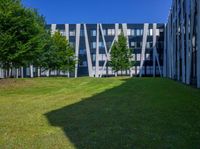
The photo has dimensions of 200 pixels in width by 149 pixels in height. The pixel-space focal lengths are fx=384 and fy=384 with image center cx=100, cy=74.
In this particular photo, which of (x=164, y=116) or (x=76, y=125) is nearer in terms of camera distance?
(x=76, y=125)

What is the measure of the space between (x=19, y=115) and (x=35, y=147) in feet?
16.3

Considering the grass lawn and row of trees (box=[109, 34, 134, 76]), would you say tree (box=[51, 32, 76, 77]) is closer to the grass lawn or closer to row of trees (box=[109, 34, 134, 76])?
row of trees (box=[109, 34, 134, 76])

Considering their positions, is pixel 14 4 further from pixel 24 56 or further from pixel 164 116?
pixel 164 116

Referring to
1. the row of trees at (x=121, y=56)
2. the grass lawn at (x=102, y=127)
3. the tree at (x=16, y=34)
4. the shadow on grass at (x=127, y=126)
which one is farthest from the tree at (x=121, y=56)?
the shadow on grass at (x=127, y=126)

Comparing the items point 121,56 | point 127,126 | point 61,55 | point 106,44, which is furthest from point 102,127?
point 106,44

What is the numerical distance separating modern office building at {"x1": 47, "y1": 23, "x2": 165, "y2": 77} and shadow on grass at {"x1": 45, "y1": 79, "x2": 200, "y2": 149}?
7131 centimetres

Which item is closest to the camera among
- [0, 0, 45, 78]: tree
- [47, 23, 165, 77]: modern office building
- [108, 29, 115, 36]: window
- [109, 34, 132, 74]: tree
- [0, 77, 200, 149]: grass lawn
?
[0, 77, 200, 149]: grass lawn

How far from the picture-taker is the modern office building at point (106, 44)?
3371 inches

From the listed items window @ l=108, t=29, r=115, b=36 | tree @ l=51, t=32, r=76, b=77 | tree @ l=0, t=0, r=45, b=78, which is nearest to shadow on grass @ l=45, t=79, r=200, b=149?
tree @ l=0, t=0, r=45, b=78

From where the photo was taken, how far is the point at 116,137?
28.7 feet

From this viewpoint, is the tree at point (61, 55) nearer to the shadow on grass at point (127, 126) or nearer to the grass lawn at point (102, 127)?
the grass lawn at point (102, 127)

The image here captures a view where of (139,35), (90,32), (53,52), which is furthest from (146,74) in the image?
(53,52)

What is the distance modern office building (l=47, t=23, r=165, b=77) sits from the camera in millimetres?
85625

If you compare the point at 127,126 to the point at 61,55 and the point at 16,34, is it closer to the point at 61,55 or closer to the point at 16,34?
the point at 16,34
